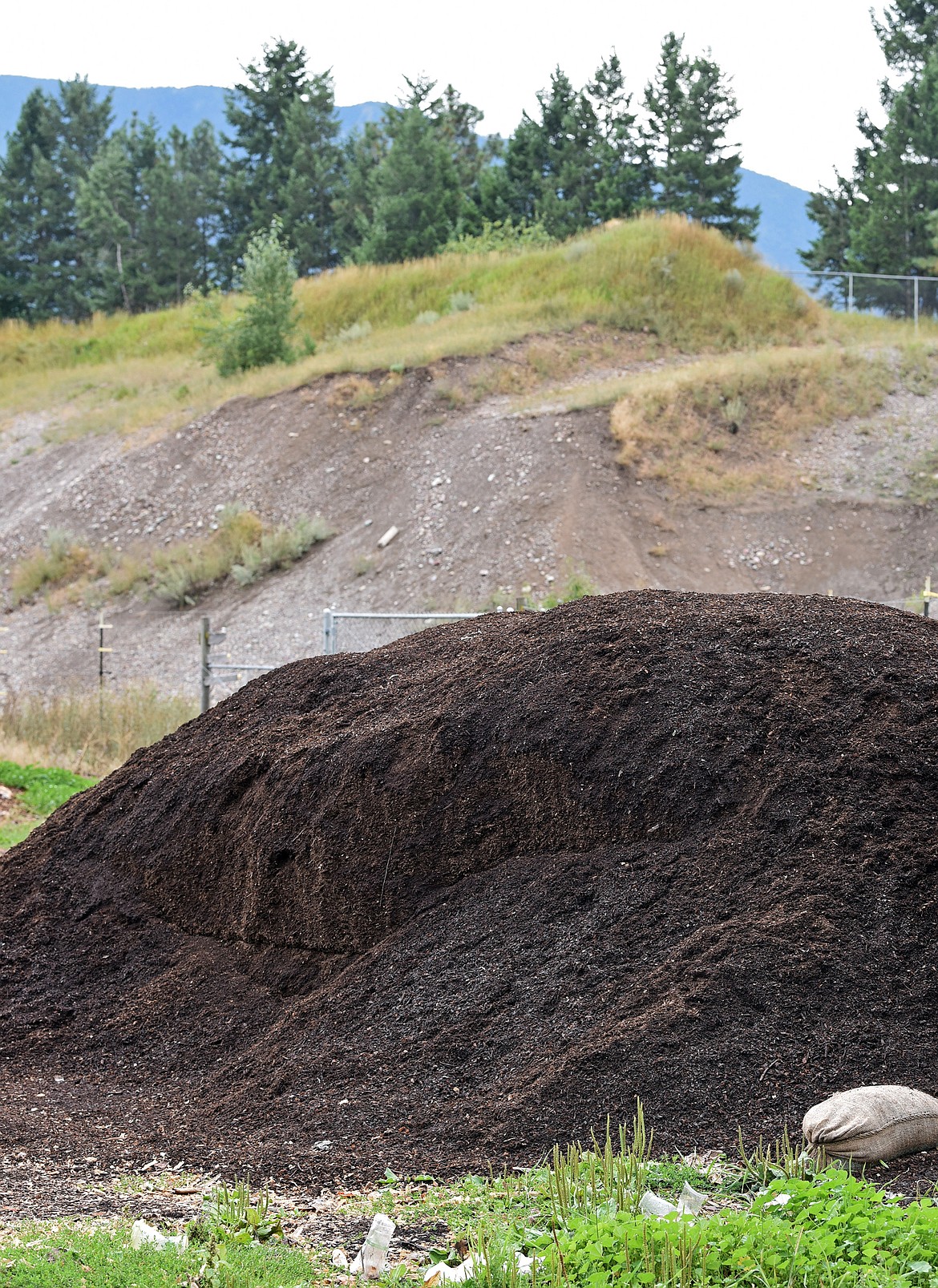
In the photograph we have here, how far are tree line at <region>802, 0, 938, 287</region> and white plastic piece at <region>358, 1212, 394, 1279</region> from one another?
3550 centimetres

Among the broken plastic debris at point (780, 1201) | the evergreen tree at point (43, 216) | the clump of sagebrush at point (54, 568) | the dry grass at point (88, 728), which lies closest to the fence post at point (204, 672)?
the dry grass at point (88, 728)

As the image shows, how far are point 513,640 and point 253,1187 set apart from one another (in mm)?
3388

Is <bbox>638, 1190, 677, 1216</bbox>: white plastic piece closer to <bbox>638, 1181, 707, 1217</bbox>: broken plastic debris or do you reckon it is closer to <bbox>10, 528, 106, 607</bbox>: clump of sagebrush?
<bbox>638, 1181, 707, 1217</bbox>: broken plastic debris

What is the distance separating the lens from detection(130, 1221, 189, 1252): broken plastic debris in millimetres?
3176

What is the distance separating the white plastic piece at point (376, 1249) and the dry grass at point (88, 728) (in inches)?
416

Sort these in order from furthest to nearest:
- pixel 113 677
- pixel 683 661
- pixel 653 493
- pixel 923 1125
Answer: pixel 653 493
pixel 113 677
pixel 683 661
pixel 923 1125

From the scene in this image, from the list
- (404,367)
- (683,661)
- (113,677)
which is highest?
(404,367)

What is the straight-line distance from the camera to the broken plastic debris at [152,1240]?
Answer: 3176 mm

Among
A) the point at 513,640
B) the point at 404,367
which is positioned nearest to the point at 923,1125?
the point at 513,640

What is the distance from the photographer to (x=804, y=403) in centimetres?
2375

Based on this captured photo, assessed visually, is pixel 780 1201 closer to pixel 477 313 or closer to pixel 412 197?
pixel 477 313

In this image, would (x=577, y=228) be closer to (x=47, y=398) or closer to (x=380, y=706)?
(x=47, y=398)

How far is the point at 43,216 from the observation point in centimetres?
4525

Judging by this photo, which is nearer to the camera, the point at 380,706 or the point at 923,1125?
the point at 923,1125
